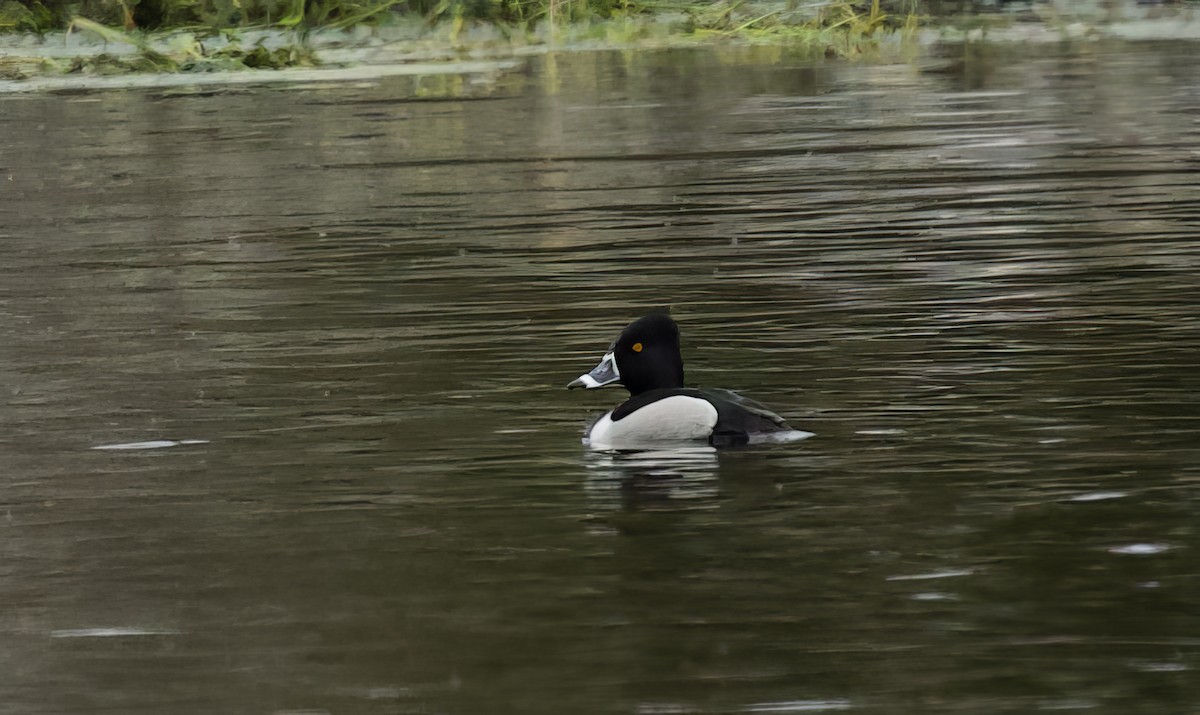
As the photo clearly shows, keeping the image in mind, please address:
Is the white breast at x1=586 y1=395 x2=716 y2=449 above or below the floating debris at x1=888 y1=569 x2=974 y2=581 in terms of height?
below

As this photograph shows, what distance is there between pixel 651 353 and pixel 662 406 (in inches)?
17.9

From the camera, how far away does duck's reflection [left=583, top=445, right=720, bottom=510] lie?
8547mm

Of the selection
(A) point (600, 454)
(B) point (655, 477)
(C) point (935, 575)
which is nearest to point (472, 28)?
(A) point (600, 454)

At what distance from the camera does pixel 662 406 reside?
9539mm

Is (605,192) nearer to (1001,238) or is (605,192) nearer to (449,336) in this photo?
(1001,238)

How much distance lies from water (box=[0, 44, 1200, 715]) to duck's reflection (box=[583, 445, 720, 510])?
0.03 metres

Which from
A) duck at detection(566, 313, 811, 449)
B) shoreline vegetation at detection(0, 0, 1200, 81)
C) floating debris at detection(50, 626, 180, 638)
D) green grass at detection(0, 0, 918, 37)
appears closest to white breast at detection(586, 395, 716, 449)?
duck at detection(566, 313, 811, 449)

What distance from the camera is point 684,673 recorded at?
250 inches

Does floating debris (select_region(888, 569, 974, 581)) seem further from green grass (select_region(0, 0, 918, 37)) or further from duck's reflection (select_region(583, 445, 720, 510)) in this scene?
green grass (select_region(0, 0, 918, 37))

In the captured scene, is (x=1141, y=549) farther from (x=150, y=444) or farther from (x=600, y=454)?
(x=150, y=444)

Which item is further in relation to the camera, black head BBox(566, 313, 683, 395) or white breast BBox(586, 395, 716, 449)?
black head BBox(566, 313, 683, 395)

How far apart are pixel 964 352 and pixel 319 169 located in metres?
11.5

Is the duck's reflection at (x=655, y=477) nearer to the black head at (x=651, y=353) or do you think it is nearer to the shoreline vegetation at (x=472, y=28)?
the black head at (x=651, y=353)

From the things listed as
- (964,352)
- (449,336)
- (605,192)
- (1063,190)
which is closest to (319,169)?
(605,192)
